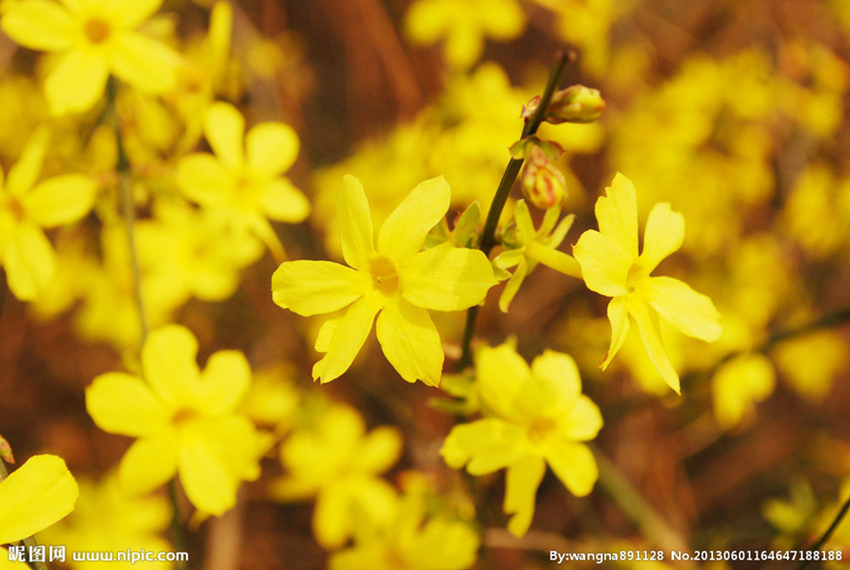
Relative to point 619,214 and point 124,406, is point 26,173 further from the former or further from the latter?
point 619,214

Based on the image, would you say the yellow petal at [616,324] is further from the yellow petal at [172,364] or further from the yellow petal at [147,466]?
the yellow petal at [147,466]

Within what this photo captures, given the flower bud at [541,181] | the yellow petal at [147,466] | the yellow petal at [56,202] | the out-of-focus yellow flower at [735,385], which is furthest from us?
the out-of-focus yellow flower at [735,385]

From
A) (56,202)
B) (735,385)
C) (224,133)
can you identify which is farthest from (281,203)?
(735,385)

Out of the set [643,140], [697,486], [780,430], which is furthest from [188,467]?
[780,430]

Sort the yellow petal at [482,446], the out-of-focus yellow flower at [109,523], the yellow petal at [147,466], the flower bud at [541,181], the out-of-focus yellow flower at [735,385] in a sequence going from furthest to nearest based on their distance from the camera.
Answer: the out-of-focus yellow flower at [735,385] < the out-of-focus yellow flower at [109,523] < the yellow petal at [147,466] < the yellow petal at [482,446] < the flower bud at [541,181]

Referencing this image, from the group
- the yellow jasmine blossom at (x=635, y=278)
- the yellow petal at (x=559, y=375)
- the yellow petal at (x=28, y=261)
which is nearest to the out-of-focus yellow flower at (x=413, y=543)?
the yellow petal at (x=559, y=375)

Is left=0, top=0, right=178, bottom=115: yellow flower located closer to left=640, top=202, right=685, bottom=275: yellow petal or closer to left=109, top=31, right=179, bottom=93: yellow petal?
left=109, top=31, right=179, bottom=93: yellow petal

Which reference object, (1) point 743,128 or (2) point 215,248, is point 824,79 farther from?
(2) point 215,248
